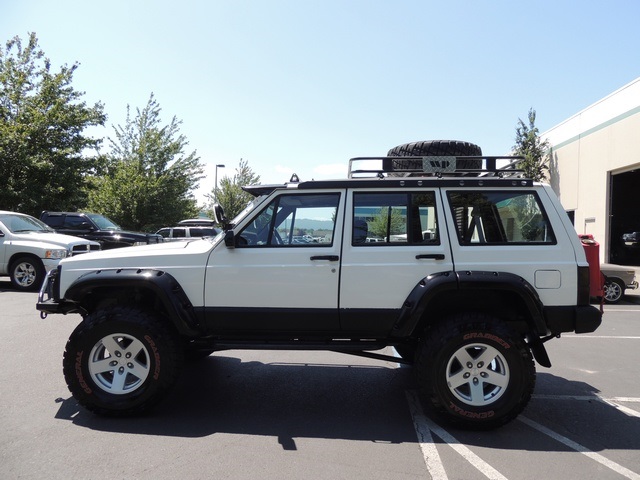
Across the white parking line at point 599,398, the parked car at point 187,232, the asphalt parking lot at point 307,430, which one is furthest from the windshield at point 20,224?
the white parking line at point 599,398

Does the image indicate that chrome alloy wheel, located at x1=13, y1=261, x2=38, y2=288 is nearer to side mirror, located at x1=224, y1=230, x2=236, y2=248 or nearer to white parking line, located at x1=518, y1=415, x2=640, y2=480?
side mirror, located at x1=224, y1=230, x2=236, y2=248

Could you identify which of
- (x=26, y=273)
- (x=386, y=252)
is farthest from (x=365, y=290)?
(x=26, y=273)

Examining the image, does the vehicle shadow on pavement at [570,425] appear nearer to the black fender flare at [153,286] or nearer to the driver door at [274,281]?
the driver door at [274,281]

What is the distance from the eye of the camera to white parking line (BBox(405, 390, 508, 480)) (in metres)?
3.14

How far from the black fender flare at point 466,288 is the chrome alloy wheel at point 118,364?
87.2 inches

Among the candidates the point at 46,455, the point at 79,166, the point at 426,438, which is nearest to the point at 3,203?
the point at 79,166

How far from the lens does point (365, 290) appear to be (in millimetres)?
4000

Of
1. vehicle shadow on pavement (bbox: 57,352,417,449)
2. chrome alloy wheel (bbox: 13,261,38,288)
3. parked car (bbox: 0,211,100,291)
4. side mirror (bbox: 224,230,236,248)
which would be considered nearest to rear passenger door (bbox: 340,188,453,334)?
vehicle shadow on pavement (bbox: 57,352,417,449)

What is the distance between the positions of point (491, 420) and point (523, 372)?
46cm

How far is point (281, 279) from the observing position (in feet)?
13.3

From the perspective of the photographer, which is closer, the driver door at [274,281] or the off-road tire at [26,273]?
the driver door at [274,281]

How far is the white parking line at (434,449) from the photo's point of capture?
3.14m

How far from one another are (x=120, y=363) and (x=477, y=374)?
3002mm

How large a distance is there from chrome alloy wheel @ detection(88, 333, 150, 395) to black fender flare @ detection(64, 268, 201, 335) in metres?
0.41
